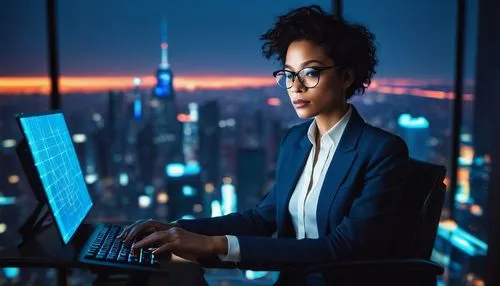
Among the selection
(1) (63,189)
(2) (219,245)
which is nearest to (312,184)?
(2) (219,245)

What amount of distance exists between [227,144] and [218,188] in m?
0.28

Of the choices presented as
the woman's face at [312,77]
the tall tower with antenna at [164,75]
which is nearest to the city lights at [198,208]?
the tall tower with antenna at [164,75]

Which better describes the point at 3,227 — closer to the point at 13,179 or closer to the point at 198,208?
the point at 13,179

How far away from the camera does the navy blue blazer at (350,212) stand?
1394 millimetres

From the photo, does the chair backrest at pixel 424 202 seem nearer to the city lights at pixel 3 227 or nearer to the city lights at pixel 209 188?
the city lights at pixel 209 188

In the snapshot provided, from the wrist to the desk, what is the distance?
140mm

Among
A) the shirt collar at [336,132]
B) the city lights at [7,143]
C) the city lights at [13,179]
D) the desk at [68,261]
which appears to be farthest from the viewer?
→ the city lights at [13,179]

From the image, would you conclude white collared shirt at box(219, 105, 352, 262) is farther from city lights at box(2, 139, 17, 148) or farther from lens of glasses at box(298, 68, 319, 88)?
city lights at box(2, 139, 17, 148)

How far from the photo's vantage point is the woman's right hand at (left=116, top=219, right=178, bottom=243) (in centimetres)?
146

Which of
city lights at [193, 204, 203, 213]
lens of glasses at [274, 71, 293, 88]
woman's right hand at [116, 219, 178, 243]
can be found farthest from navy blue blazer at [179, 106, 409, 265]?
city lights at [193, 204, 203, 213]

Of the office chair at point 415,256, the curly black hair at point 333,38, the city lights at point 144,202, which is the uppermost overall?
the curly black hair at point 333,38

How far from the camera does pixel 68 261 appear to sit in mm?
1265

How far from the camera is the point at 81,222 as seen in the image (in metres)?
1.63

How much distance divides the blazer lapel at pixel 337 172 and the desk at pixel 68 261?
0.44 metres
